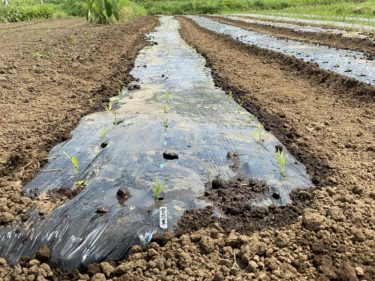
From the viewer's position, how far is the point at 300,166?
3.46 metres

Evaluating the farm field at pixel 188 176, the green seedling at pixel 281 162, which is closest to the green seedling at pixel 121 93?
the farm field at pixel 188 176

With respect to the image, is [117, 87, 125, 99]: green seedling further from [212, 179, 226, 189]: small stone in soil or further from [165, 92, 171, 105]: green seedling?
[212, 179, 226, 189]: small stone in soil

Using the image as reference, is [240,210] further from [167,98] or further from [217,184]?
[167,98]

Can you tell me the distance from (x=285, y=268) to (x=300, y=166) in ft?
4.61

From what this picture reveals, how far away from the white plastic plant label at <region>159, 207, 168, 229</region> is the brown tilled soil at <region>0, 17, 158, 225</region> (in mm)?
788

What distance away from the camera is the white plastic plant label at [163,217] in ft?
8.44

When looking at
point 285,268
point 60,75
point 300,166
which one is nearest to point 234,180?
point 300,166

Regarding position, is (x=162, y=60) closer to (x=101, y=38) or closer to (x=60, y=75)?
(x=60, y=75)

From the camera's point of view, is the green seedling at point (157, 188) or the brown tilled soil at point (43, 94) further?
the brown tilled soil at point (43, 94)

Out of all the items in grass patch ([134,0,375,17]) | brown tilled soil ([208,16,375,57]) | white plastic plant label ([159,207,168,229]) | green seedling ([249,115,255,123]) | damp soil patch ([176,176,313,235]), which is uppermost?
white plastic plant label ([159,207,168,229])

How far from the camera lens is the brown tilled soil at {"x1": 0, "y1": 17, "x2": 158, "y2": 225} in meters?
3.38

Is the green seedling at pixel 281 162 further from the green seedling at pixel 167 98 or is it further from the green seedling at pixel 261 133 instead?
the green seedling at pixel 167 98

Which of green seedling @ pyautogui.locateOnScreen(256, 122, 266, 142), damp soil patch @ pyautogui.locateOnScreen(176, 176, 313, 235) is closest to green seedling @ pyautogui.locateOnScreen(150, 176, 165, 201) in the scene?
damp soil patch @ pyautogui.locateOnScreen(176, 176, 313, 235)

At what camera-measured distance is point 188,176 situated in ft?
10.5
